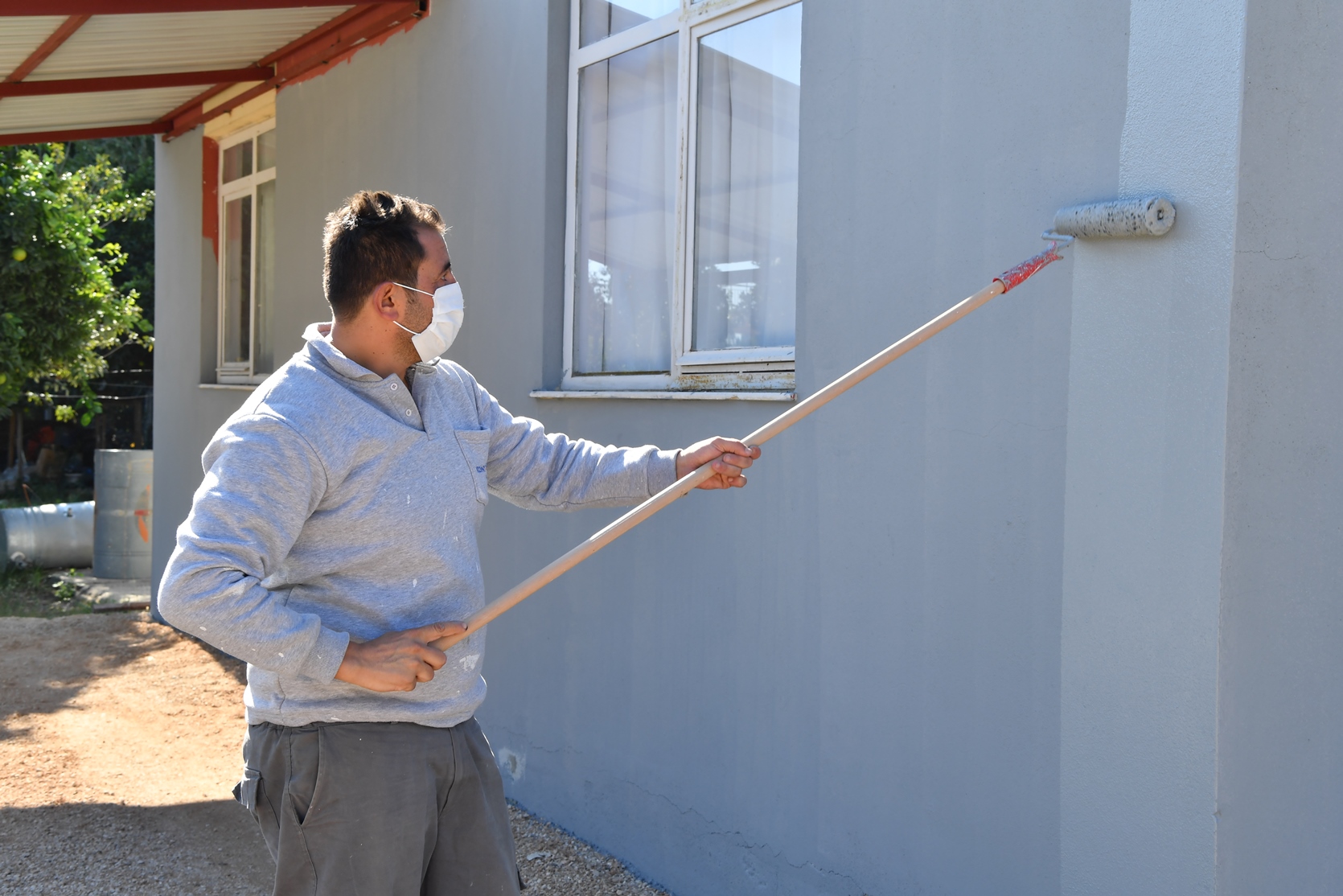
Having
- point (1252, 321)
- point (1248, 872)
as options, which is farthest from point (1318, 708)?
point (1252, 321)

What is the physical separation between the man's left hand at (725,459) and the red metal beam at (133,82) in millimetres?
5598

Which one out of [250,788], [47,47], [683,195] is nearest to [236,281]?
[47,47]

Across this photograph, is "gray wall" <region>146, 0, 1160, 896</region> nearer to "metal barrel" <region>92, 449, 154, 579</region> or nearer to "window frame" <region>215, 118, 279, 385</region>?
"window frame" <region>215, 118, 279, 385</region>

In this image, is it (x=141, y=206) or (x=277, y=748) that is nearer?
(x=277, y=748)

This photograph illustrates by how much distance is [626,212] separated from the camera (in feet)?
14.6

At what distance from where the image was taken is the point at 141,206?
13.6 metres

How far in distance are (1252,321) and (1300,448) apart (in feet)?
0.99

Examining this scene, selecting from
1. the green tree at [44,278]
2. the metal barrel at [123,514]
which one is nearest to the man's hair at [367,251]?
the green tree at [44,278]

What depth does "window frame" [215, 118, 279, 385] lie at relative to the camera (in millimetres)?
8023

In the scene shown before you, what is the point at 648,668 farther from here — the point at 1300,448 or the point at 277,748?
the point at 1300,448

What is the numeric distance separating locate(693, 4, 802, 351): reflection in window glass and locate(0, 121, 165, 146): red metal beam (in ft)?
19.4

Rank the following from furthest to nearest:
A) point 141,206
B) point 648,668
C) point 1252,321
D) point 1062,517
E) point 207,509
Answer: point 141,206 < point 648,668 < point 1062,517 < point 1252,321 < point 207,509

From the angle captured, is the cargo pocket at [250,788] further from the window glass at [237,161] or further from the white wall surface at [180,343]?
the window glass at [237,161]

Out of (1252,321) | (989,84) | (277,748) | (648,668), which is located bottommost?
(648,668)
